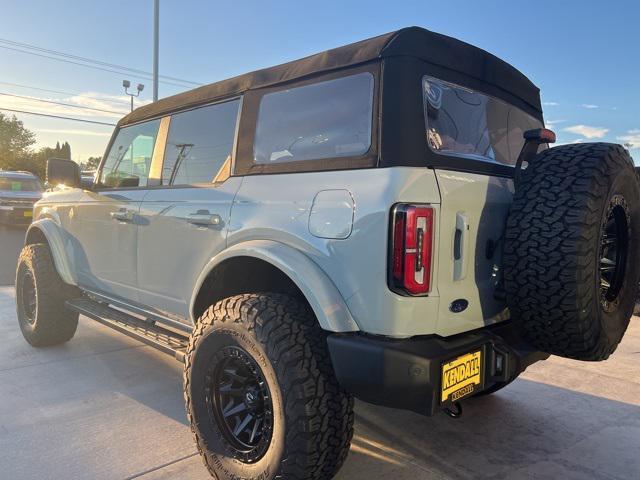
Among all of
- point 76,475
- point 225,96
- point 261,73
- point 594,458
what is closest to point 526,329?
point 594,458

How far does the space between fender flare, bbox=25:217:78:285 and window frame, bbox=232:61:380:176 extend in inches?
86.6

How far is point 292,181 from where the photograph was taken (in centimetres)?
230

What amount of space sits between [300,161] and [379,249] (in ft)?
2.18

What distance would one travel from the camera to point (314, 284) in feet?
6.70

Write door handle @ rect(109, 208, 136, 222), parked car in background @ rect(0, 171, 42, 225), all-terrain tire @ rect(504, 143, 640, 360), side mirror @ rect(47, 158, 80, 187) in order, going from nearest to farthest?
1. all-terrain tire @ rect(504, 143, 640, 360)
2. door handle @ rect(109, 208, 136, 222)
3. side mirror @ rect(47, 158, 80, 187)
4. parked car in background @ rect(0, 171, 42, 225)

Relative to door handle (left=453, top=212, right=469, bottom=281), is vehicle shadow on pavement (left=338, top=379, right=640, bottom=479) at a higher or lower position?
lower

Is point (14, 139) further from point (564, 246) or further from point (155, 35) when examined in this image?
point (564, 246)

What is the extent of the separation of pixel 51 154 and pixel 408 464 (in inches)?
2745

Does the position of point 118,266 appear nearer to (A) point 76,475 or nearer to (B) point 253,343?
(A) point 76,475

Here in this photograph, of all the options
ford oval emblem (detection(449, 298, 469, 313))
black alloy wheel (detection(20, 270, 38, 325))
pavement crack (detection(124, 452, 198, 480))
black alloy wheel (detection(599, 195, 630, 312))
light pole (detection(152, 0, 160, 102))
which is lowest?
pavement crack (detection(124, 452, 198, 480))

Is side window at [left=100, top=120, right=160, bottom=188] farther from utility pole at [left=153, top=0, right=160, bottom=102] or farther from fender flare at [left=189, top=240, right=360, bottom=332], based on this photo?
utility pole at [left=153, top=0, right=160, bottom=102]

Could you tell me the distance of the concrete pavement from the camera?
259cm

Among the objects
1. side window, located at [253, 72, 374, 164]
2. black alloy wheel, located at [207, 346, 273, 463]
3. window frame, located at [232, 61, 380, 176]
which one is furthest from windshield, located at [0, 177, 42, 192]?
black alloy wheel, located at [207, 346, 273, 463]

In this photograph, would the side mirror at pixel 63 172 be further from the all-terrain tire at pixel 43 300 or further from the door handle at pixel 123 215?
the all-terrain tire at pixel 43 300
